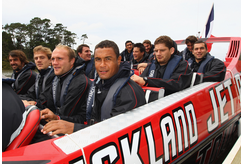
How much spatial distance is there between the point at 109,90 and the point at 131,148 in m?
0.48

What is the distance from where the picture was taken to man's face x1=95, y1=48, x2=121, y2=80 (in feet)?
4.32

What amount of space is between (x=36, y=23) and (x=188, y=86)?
34773mm

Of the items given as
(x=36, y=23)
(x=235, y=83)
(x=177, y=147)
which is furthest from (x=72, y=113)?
(x=36, y=23)

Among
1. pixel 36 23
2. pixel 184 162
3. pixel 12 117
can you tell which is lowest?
pixel 184 162

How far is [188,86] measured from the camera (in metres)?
1.89

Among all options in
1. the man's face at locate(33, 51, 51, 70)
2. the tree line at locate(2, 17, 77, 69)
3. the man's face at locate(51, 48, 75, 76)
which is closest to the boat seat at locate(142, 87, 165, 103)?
the man's face at locate(51, 48, 75, 76)

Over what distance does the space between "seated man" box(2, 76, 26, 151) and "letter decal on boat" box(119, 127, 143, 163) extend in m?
0.58

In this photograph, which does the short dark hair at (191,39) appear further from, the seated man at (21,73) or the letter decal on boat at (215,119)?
the seated man at (21,73)

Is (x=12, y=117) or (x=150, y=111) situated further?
(x=150, y=111)

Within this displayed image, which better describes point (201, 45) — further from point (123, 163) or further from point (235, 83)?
point (123, 163)

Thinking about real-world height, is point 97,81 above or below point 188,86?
above

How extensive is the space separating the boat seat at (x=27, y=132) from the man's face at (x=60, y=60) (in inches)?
32.4

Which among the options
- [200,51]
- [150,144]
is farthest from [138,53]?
[150,144]

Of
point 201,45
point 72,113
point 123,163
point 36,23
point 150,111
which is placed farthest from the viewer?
point 36,23
